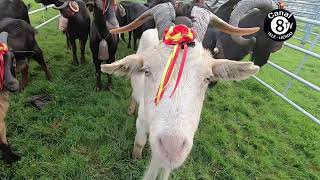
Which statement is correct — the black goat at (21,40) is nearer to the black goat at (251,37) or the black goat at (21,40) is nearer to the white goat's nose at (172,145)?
the black goat at (251,37)

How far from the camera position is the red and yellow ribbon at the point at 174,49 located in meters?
2.22

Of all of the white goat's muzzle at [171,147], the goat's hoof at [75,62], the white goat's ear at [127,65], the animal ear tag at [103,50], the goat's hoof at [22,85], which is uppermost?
the white goat's ear at [127,65]

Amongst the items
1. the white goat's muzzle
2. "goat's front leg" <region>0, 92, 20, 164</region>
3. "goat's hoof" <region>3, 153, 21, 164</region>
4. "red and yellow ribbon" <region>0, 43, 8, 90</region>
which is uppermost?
the white goat's muzzle

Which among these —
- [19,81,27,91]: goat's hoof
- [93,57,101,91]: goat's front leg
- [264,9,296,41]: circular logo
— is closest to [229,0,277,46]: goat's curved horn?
[264,9,296,41]: circular logo

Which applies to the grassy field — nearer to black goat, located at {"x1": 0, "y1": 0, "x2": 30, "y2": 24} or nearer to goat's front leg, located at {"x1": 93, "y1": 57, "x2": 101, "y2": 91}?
goat's front leg, located at {"x1": 93, "y1": 57, "x2": 101, "y2": 91}

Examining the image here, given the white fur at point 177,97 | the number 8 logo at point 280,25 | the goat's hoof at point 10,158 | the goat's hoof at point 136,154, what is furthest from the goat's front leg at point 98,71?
the number 8 logo at point 280,25

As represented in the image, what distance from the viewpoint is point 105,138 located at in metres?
4.45

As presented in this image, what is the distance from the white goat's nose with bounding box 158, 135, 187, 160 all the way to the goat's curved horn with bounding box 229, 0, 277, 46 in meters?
2.86

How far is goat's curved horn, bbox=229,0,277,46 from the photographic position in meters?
4.45

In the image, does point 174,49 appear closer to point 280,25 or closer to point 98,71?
point 280,25

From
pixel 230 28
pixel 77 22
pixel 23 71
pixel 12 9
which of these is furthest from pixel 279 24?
pixel 12 9

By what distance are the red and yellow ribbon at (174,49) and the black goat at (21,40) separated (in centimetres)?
349

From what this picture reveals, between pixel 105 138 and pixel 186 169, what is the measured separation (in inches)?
52.9

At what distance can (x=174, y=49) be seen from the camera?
7.77 feet
